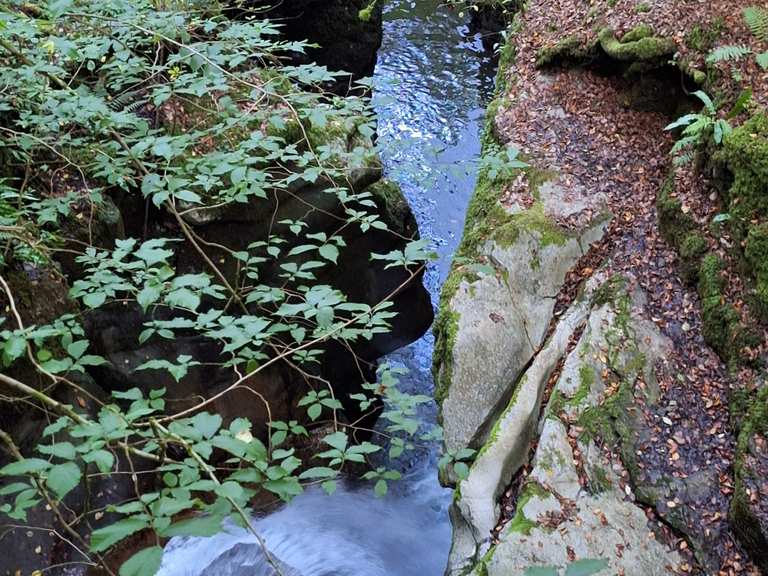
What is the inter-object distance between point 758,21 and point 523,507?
14.9 feet

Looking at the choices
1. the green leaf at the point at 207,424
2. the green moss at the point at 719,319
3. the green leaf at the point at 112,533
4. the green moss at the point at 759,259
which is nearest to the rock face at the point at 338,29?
the green moss at the point at 719,319

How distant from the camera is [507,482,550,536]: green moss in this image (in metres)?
4.02

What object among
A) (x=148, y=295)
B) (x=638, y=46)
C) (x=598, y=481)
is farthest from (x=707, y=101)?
(x=148, y=295)

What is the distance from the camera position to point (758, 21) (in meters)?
5.42

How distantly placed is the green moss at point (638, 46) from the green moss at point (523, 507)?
183 inches

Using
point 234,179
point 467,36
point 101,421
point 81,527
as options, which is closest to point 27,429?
point 81,527

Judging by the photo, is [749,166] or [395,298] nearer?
[749,166]

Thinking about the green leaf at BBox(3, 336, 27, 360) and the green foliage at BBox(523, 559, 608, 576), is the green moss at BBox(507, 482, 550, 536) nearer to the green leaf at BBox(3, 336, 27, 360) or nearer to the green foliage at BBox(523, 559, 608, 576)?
the green foliage at BBox(523, 559, 608, 576)

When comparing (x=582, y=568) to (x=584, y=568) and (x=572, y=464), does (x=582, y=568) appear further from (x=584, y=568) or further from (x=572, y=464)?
(x=572, y=464)

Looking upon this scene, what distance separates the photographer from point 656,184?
5.95m

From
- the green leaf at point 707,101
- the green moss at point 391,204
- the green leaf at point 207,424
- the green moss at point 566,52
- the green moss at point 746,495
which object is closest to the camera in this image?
the green leaf at point 207,424

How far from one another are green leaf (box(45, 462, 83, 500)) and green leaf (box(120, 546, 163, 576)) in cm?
32

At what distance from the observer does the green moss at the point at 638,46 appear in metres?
6.41

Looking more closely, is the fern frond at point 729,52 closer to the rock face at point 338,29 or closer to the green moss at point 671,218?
the green moss at point 671,218
